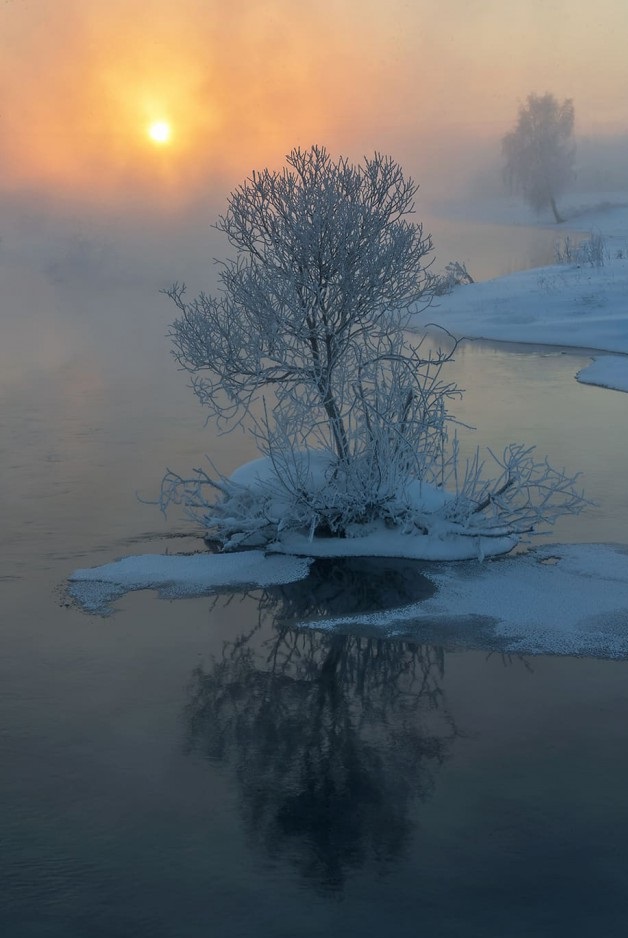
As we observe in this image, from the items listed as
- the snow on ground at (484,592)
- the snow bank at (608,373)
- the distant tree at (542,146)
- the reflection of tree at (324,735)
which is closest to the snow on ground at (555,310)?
the snow bank at (608,373)

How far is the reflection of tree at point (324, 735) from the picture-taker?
257 inches

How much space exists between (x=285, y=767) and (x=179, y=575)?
13.6ft

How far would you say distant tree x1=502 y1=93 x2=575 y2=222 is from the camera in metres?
86.2

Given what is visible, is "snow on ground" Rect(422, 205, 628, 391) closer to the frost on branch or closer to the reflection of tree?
the frost on branch

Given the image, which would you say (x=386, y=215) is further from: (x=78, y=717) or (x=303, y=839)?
(x=303, y=839)

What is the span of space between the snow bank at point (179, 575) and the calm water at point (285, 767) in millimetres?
264

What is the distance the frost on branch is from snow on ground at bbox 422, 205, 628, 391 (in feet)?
40.1

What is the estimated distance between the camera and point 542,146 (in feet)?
284

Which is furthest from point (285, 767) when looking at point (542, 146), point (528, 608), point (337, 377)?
point (542, 146)

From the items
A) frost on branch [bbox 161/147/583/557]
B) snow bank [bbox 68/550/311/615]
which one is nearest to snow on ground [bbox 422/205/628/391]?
frost on branch [bbox 161/147/583/557]

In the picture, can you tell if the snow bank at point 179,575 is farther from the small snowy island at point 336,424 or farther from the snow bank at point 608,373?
the snow bank at point 608,373

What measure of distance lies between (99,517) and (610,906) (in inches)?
338

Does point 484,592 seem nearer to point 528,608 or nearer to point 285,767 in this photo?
point 528,608

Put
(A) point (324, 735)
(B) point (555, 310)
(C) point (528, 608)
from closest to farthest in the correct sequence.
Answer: (A) point (324, 735)
(C) point (528, 608)
(B) point (555, 310)
